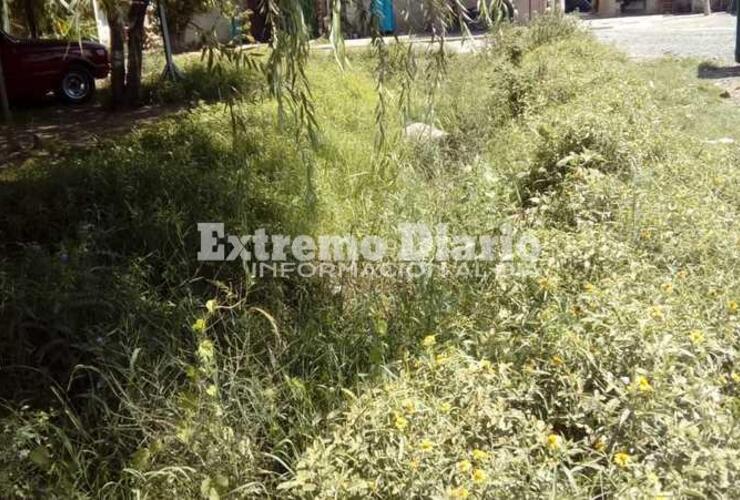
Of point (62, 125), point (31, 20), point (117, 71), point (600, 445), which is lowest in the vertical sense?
point (600, 445)

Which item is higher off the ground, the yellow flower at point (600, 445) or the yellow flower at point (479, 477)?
the yellow flower at point (479, 477)

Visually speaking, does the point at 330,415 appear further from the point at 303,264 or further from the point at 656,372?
the point at 303,264

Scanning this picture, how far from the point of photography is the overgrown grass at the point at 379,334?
1958mm

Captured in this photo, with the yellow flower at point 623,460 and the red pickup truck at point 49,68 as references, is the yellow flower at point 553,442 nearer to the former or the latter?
the yellow flower at point 623,460

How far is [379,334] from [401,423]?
85cm

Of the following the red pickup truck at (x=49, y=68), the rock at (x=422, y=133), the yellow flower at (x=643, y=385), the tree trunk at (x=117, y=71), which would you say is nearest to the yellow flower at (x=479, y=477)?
the yellow flower at (x=643, y=385)

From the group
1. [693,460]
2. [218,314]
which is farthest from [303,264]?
[693,460]

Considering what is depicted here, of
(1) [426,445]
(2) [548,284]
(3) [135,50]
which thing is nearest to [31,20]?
(3) [135,50]

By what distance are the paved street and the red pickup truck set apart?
9.71 m

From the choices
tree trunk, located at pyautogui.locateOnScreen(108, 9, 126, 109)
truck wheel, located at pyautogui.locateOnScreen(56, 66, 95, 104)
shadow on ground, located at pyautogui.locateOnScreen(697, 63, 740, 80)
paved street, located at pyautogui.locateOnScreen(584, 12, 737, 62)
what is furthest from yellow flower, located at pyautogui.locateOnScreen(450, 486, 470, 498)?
Result: paved street, located at pyautogui.locateOnScreen(584, 12, 737, 62)

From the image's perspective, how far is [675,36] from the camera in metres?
15.1

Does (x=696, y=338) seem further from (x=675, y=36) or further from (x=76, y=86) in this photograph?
(x=675, y=36)

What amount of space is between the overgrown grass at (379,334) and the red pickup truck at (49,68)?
4.07 metres

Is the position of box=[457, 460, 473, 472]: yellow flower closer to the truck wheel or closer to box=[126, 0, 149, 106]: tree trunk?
box=[126, 0, 149, 106]: tree trunk
